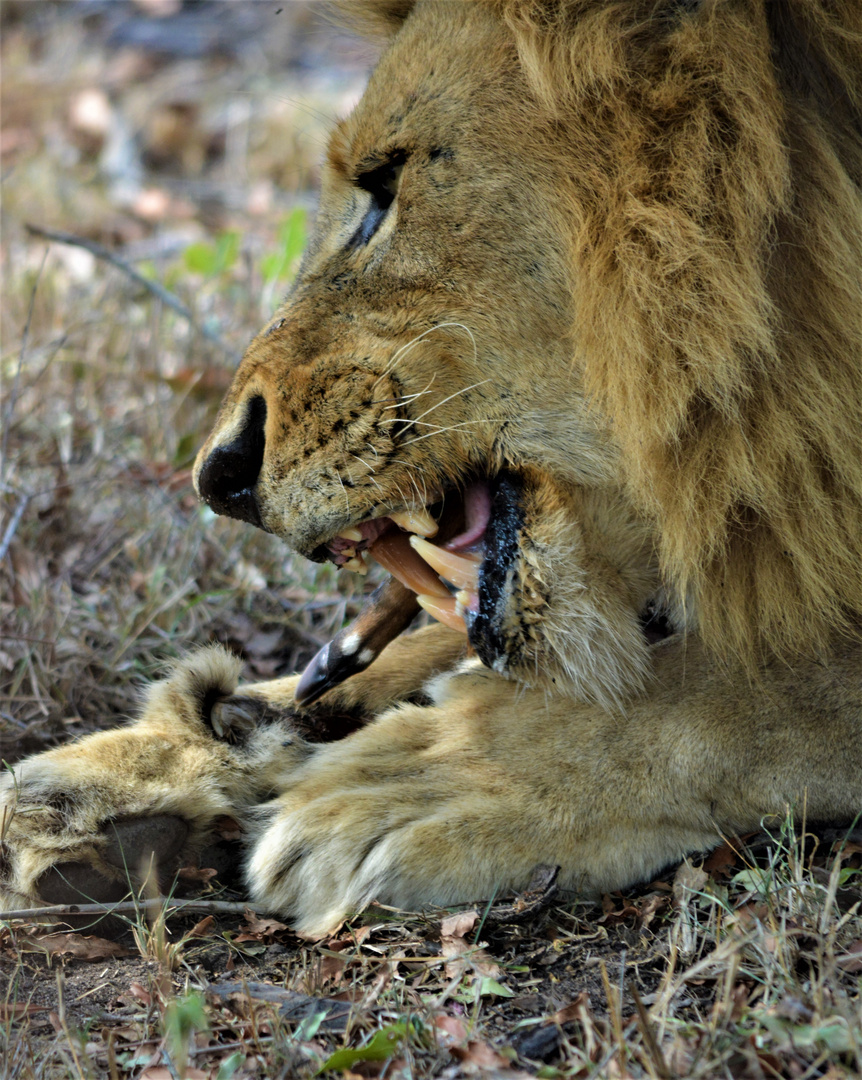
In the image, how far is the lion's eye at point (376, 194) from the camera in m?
2.30

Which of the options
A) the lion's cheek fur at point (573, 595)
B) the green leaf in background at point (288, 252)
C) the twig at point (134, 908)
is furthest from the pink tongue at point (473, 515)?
the green leaf in background at point (288, 252)

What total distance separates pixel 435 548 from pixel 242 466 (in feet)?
1.33

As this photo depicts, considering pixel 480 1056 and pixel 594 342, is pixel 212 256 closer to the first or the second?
pixel 594 342

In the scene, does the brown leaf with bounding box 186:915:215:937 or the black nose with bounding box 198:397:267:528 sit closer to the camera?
the brown leaf with bounding box 186:915:215:937

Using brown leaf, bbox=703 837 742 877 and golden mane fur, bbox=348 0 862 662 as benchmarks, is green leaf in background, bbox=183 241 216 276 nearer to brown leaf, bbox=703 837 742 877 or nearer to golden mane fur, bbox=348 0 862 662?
golden mane fur, bbox=348 0 862 662

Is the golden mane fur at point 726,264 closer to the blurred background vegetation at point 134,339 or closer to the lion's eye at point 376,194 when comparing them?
the lion's eye at point 376,194

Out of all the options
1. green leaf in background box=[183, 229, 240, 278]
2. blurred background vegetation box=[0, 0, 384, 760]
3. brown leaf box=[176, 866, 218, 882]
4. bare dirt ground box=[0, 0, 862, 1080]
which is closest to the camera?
bare dirt ground box=[0, 0, 862, 1080]

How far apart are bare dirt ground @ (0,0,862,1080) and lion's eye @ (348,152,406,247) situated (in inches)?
15.8

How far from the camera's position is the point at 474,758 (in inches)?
84.4

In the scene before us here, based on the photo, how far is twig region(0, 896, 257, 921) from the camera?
1.97 metres

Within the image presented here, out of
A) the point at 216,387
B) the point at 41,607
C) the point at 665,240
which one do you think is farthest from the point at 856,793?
the point at 216,387

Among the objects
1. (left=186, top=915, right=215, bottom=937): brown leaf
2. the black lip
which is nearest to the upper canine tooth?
the black lip

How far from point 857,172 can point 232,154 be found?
19.8 ft

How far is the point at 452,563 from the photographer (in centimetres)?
224
